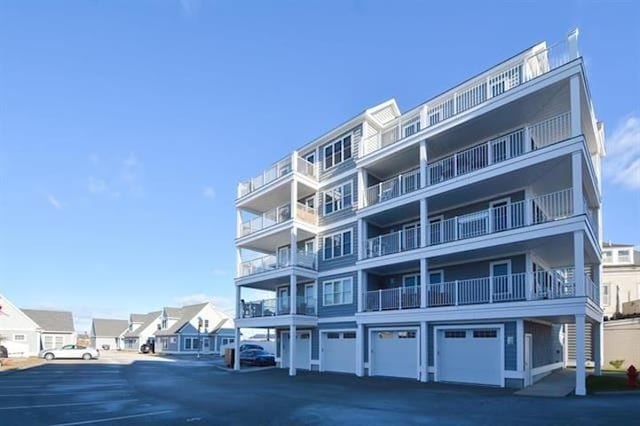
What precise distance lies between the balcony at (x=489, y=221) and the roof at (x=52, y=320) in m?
54.0

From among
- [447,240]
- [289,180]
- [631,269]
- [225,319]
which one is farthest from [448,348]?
[225,319]

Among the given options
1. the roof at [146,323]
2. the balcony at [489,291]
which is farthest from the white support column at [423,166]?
the roof at [146,323]

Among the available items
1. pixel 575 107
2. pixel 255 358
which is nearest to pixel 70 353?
pixel 255 358

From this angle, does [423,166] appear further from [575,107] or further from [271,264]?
[271,264]

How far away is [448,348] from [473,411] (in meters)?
8.59

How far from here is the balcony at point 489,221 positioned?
19.6m

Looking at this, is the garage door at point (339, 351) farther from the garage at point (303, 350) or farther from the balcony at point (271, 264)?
the balcony at point (271, 264)

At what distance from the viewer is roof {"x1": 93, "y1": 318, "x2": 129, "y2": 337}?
299ft

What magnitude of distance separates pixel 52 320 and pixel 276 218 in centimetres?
4784

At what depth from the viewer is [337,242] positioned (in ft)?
90.9

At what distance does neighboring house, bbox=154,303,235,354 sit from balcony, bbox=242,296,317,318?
1520 inches

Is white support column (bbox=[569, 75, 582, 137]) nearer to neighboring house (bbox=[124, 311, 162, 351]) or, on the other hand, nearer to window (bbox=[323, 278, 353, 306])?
window (bbox=[323, 278, 353, 306])

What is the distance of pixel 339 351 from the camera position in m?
26.6

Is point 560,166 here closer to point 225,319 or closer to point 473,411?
point 473,411
